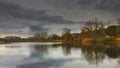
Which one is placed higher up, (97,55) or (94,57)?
(97,55)

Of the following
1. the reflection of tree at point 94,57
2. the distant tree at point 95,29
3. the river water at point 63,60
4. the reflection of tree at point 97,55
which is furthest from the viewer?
the distant tree at point 95,29

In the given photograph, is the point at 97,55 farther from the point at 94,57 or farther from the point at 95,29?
the point at 95,29

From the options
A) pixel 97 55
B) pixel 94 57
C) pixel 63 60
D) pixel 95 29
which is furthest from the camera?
pixel 95 29

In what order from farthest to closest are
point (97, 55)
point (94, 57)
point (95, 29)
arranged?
1. point (95, 29)
2. point (97, 55)
3. point (94, 57)

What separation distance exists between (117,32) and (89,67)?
94.7 metres

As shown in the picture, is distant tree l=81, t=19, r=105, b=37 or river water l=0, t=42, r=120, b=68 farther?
distant tree l=81, t=19, r=105, b=37

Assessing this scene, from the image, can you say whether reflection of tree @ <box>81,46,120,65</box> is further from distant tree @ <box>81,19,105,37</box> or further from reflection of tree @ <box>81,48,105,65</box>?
distant tree @ <box>81,19,105,37</box>

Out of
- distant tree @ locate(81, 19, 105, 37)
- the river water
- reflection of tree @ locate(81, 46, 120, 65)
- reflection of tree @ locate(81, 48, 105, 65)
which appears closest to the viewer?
the river water

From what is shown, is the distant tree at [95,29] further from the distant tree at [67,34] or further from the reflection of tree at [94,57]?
the reflection of tree at [94,57]

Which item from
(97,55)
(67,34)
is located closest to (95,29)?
(67,34)

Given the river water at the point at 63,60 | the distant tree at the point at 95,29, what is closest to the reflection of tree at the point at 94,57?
the river water at the point at 63,60

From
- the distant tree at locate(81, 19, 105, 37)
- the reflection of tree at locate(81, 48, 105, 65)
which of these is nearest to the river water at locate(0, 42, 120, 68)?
the reflection of tree at locate(81, 48, 105, 65)

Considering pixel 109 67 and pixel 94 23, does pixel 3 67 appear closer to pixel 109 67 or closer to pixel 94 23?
pixel 109 67

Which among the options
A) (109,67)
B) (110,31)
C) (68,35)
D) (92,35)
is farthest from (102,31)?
(109,67)
